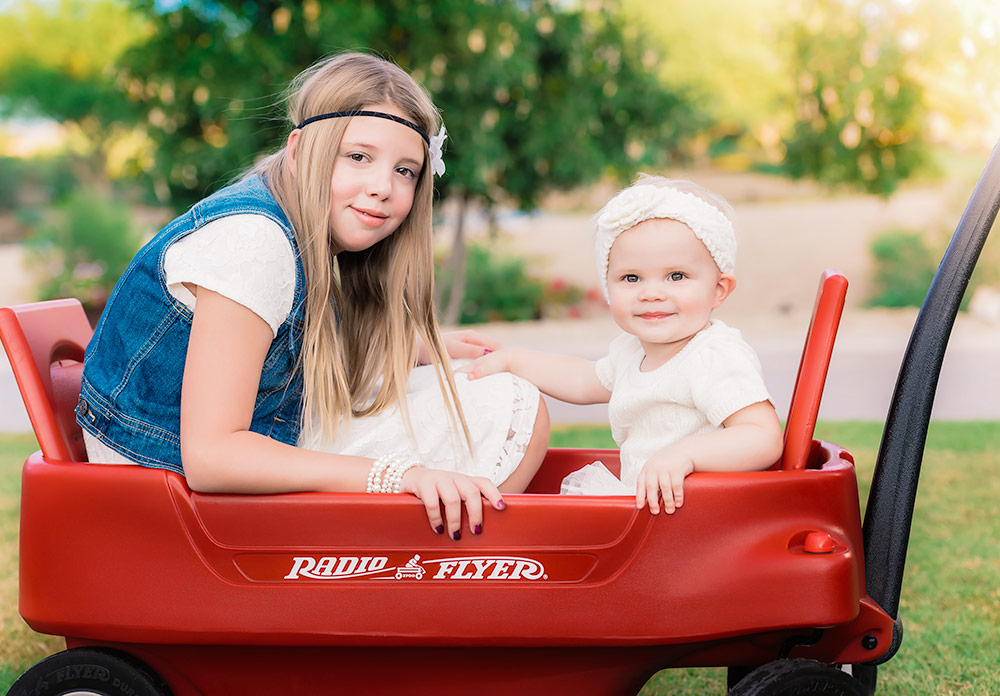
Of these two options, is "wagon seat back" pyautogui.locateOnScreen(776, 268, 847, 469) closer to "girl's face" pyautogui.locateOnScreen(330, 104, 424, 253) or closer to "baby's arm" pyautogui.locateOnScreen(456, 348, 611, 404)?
→ "baby's arm" pyautogui.locateOnScreen(456, 348, 611, 404)

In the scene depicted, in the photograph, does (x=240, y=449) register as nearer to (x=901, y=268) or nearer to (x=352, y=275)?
(x=352, y=275)

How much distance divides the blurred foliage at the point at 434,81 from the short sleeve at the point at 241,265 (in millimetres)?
5646

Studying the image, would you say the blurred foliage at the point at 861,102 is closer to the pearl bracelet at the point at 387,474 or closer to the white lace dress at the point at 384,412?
the white lace dress at the point at 384,412

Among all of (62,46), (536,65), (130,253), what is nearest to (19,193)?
(62,46)

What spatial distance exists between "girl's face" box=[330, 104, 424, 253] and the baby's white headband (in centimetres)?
41

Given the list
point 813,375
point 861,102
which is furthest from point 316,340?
point 861,102

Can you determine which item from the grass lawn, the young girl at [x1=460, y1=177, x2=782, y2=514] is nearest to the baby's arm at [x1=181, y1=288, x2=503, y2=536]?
the young girl at [x1=460, y1=177, x2=782, y2=514]

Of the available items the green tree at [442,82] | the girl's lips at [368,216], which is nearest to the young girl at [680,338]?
the girl's lips at [368,216]

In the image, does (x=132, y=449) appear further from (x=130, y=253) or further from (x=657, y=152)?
(x=130, y=253)

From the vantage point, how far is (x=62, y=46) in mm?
20266

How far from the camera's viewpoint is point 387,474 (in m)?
1.65

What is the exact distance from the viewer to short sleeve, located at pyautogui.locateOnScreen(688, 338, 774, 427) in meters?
1.73

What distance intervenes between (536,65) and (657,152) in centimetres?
130

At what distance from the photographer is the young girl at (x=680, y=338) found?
1703 millimetres
